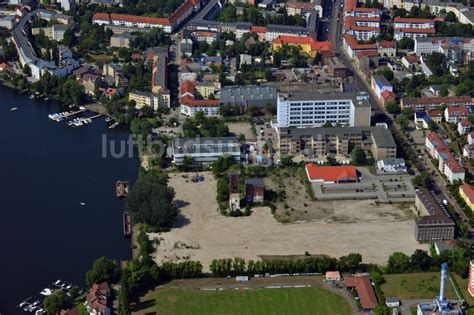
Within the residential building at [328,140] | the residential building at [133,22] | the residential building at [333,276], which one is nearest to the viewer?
the residential building at [333,276]

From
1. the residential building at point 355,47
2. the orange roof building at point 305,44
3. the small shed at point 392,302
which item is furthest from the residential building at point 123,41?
the small shed at point 392,302

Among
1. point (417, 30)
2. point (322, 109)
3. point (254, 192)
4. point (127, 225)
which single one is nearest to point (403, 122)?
point (322, 109)

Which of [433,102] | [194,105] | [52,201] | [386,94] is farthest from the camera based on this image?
[386,94]

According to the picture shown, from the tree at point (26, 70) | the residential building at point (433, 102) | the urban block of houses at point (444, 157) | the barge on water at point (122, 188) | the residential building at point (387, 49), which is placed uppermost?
the residential building at point (387, 49)

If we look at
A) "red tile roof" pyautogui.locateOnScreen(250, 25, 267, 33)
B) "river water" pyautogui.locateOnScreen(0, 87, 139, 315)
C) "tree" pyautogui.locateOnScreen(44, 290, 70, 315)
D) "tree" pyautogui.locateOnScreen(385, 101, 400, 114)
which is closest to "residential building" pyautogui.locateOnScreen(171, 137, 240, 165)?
"river water" pyautogui.locateOnScreen(0, 87, 139, 315)

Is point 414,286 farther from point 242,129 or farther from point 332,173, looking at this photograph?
point 242,129

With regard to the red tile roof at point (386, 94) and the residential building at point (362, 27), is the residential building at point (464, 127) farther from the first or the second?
the residential building at point (362, 27)
